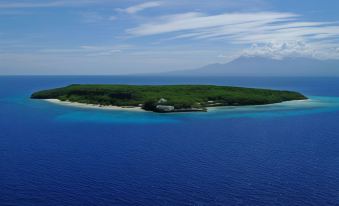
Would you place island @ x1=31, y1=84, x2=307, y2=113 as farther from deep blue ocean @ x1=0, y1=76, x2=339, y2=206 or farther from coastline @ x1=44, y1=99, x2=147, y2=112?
deep blue ocean @ x1=0, y1=76, x2=339, y2=206

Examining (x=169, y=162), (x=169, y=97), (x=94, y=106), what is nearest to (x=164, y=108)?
(x=169, y=97)

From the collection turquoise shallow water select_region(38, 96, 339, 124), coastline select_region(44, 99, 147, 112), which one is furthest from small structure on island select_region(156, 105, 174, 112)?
coastline select_region(44, 99, 147, 112)

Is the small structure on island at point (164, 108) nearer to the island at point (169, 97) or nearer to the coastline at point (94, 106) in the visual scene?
the island at point (169, 97)

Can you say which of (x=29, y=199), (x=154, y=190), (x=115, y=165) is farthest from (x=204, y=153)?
(x=29, y=199)

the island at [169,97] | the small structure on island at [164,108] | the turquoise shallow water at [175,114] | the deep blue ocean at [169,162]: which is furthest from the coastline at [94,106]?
the deep blue ocean at [169,162]

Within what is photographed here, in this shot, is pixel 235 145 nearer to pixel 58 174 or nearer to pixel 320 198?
pixel 320 198

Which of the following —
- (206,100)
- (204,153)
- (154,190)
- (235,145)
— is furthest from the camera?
(206,100)
